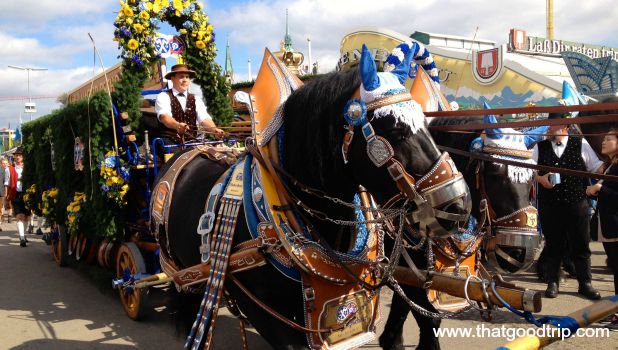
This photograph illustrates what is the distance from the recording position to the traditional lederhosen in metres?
5.33

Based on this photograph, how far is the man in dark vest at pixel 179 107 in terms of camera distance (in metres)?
4.74

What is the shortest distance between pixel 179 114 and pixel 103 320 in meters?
2.14

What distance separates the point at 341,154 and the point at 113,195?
319cm

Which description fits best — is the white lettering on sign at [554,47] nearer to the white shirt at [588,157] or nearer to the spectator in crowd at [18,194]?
the white shirt at [588,157]

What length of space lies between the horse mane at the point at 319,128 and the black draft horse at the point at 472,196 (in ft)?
3.72

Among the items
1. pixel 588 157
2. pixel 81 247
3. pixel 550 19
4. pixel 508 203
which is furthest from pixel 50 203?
pixel 550 19

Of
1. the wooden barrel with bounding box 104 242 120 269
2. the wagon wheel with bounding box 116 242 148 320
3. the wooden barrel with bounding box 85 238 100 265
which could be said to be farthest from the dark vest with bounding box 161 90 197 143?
the wooden barrel with bounding box 85 238 100 265

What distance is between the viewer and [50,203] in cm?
653

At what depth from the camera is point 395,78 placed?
2.19m

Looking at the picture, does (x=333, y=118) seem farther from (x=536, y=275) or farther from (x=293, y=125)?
(x=536, y=275)

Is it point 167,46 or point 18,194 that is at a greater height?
point 167,46

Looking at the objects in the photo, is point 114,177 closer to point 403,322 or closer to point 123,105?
point 123,105

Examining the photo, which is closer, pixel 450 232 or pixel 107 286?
pixel 450 232

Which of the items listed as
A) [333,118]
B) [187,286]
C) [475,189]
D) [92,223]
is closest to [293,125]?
[333,118]
